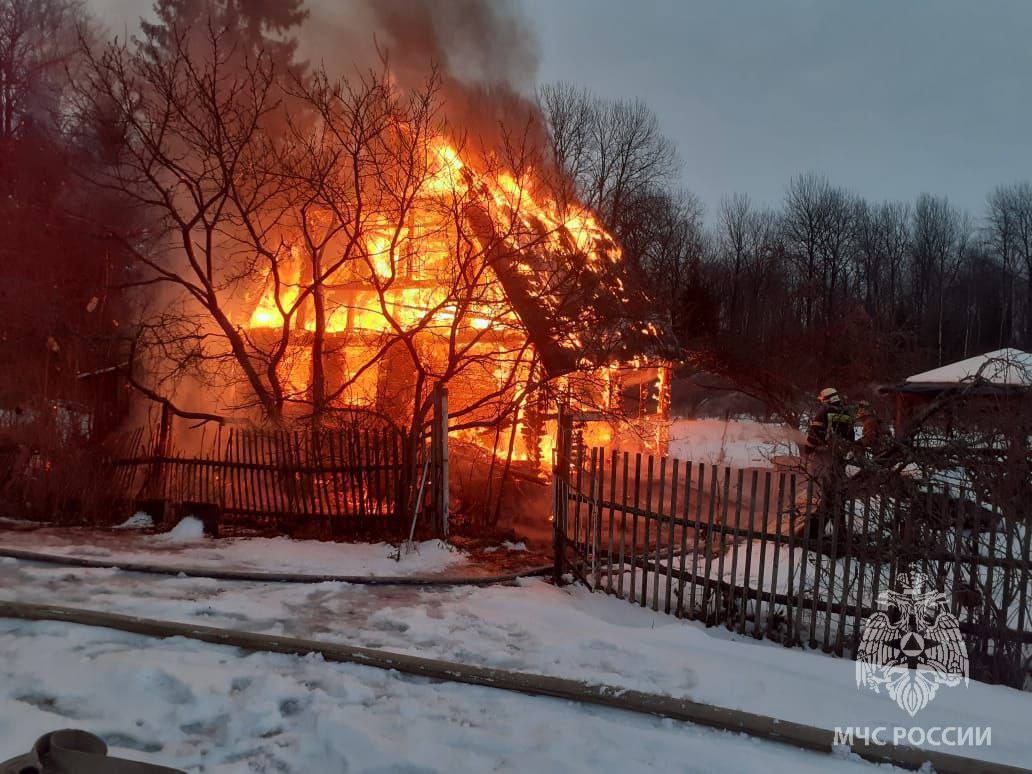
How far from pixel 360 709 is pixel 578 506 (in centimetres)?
373

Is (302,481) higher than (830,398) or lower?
lower

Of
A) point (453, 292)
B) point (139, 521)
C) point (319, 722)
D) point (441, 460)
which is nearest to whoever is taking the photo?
point (319, 722)

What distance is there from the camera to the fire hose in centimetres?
338

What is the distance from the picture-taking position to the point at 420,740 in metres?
3.48

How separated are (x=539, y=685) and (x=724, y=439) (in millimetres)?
20347

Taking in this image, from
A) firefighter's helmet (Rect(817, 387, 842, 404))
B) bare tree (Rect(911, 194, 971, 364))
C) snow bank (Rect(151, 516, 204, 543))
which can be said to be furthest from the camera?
bare tree (Rect(911, 194, 971, 364))

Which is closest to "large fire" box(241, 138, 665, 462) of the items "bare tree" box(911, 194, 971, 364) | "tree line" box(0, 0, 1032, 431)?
"tree line" box(0, 0, 1032, 431)

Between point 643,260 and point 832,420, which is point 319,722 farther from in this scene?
point 643,260

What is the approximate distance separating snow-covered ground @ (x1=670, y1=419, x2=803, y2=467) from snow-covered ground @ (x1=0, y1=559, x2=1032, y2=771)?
473 inches

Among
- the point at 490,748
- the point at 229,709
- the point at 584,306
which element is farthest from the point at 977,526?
the point at 584,306

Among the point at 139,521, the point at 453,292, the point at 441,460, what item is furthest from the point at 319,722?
the point at 139,521

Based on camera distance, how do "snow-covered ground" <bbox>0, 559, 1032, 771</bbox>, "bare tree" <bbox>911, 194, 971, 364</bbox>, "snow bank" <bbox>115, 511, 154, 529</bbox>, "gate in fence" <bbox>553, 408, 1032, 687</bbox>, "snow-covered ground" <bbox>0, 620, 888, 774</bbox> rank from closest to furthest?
1. "snow-covered ground" <bbox>0, 620, 888, 774</bbox>
2. "snow-covered ground" <bbox>0, 559, 1032, 771</bbox>
3. "gate in fence" <bbox>553, 408, 1032, 687</bbox>
4. "snow bank" <bbox>115, 511, 154, 529</bbox>
5. "bare tree" <bbox>911, 194, 971, 364</bbox>

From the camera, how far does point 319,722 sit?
3.59 meters

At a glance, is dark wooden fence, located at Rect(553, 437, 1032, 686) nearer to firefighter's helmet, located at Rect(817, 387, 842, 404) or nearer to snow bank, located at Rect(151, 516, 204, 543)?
firefighter's helmet, located at Rect(817, 387, 842, 404)
